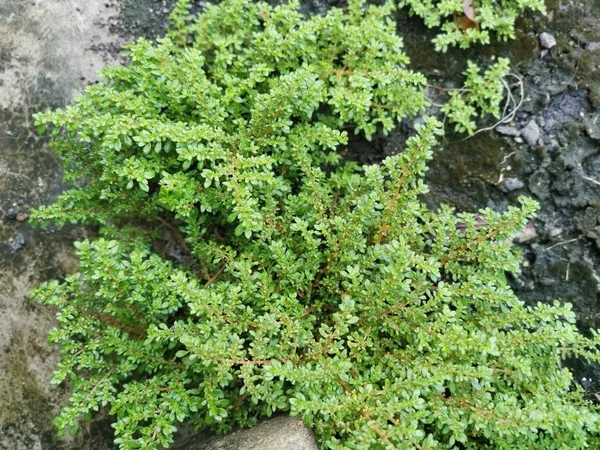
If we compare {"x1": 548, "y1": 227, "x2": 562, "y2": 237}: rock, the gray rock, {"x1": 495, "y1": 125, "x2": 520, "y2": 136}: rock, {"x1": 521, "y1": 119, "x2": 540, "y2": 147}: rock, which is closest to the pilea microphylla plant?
the gray rock

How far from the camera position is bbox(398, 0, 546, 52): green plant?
3441 mm

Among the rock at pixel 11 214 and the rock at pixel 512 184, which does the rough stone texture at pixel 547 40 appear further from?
the rock at pixel 11 214

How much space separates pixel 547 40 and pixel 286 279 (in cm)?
237

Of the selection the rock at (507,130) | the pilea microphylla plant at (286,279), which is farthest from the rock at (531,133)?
the pilea microphylla plant at (286,279)

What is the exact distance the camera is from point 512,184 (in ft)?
11.4

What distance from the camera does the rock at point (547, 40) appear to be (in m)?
3.54

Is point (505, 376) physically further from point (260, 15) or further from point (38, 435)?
point (38, 435)

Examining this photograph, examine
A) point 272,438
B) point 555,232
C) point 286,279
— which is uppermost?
point 286,279

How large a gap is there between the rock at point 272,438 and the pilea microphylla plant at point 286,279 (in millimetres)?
82

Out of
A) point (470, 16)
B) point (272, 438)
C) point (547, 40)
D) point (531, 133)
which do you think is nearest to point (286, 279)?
point (272, 438)

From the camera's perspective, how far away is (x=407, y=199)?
2930 mm

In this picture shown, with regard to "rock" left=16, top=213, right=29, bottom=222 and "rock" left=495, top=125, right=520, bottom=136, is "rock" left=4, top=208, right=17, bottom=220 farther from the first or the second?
"rock" left=495, top=125, right=520, bottom=136

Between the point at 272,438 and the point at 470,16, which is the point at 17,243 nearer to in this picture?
the point at 272,438

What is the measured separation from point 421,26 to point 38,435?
11.8ft
